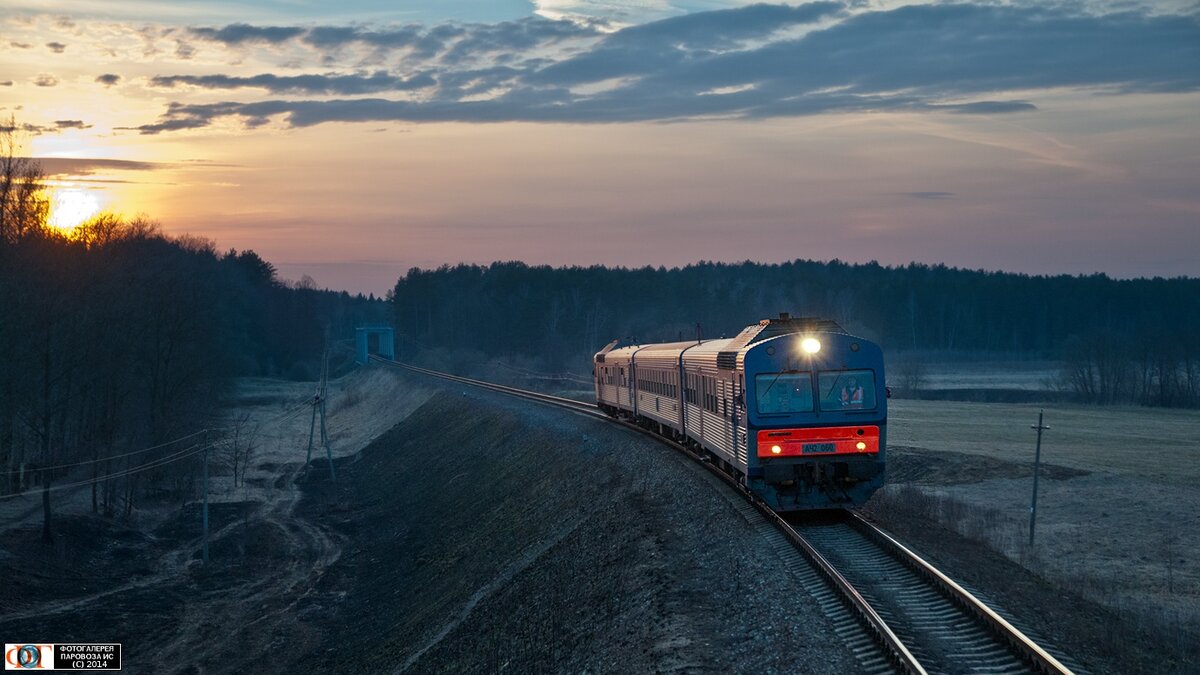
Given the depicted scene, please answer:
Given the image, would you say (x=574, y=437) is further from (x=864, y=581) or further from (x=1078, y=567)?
(x=864, y=581)

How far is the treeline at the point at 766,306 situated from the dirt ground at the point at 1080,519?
7369 centimetres

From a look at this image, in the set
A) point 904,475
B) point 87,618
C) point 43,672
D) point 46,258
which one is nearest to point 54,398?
point 46,258

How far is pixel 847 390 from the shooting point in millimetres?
20281

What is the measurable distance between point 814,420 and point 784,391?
2.64 ft

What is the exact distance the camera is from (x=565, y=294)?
502 feet

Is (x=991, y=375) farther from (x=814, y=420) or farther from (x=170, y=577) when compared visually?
(x=814, y=420)

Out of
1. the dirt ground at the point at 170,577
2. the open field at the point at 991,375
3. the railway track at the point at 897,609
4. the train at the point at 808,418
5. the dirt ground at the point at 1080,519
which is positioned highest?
the train at the point at 808,418

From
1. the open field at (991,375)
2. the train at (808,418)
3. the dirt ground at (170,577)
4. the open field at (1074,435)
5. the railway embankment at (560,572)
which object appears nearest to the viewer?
the railway embankment at (560,572)

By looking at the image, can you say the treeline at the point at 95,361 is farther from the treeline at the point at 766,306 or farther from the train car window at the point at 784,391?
the treeline at the point at 766,306

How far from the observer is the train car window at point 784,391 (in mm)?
20094

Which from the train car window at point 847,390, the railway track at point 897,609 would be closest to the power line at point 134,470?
the train car window at point 847,390

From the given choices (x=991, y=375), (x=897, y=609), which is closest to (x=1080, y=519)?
(x=897, y=609)

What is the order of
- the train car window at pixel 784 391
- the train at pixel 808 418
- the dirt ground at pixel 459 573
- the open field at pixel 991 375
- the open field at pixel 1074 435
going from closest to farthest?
1. the dirt ground at pixel 459 573
2. the train at pixel 808 418
3. the train car window at pixel 784 391
4. the open field at pixel 1074 435
5. the open field at pixel 991 375

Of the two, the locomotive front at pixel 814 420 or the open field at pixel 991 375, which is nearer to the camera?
the locomotive front at pixel 814 420
